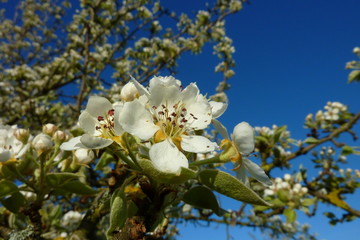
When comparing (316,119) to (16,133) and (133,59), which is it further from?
(16,133)

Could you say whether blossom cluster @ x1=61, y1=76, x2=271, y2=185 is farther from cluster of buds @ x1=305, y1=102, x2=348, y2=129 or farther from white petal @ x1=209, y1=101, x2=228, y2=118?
cluster of buds @ x1=305, y1=102, x2=348, y2=129

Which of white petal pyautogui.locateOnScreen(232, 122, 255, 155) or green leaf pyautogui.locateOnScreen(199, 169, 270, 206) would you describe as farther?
white petal pyautogui.locateOnScreen(232, 122, 255, 155)

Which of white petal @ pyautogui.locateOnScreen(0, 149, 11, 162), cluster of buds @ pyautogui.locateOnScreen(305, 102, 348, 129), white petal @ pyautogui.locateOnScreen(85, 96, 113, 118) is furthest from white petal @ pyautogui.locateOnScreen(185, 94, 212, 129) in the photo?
cluster of buds @ pyautogui.locateOnScreen(305, 102, 348, 129)

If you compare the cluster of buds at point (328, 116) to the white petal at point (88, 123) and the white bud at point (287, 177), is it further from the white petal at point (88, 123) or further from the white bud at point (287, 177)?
the white petal at point (88, 123)

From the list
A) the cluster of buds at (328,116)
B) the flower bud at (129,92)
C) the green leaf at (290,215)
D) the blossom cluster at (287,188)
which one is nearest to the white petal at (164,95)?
the flower bud at (129,92)

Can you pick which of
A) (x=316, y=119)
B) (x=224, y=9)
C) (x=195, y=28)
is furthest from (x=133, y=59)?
(x=316, y=119)

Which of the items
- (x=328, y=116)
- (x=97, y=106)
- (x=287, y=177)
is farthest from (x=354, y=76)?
(x=97, y=106)

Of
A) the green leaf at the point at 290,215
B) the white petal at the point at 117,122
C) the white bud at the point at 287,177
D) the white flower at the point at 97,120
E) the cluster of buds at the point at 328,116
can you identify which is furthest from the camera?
the cluster of buds at the point at 328,116
